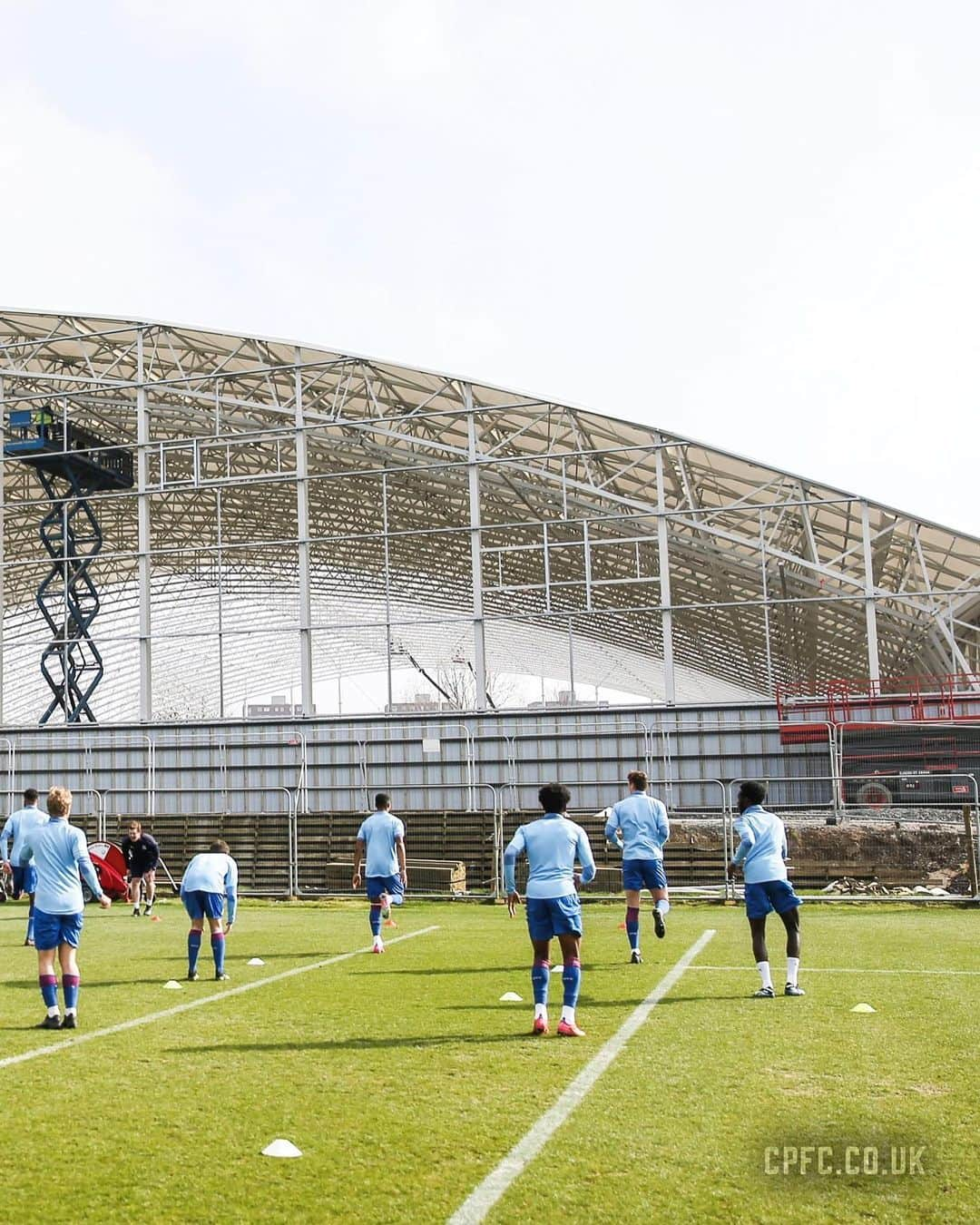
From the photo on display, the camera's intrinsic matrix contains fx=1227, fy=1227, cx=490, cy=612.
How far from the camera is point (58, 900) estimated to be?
9.41 m

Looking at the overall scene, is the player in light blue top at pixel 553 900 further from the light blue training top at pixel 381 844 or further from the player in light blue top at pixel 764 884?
the light blue training top at pixel 381 844

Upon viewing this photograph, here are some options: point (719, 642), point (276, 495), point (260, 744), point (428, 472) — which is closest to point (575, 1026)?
point (260, 744)

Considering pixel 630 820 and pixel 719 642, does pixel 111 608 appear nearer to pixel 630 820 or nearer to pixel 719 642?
pixel 719 642

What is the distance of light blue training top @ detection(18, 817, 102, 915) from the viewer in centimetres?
942

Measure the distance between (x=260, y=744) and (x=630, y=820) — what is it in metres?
22.3

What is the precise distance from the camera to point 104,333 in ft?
117

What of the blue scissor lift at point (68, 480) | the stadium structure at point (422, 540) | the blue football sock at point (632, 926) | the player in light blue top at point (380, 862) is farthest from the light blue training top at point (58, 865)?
the blue scissor lift at point (68, 480)

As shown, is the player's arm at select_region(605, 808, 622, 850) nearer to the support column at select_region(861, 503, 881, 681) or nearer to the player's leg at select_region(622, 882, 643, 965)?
the player's leg at select_region(622, 882, 643, 965)

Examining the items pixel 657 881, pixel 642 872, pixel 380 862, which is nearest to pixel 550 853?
pixel 642 872

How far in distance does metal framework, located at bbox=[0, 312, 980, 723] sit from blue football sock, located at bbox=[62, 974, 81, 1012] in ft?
67.9

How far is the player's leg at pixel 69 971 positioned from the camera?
30.1 feet

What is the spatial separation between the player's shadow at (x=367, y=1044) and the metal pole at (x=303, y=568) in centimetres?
2430

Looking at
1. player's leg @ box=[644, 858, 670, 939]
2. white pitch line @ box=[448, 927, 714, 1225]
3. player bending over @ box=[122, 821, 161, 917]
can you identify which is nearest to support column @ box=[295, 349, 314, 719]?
player bending over @ box=[122, 821, 161, 917]

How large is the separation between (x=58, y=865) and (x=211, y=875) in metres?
2.62
